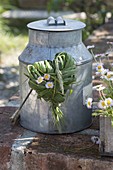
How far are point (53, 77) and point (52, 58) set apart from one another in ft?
0.37

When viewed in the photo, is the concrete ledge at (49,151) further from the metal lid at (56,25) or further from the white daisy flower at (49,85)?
the metal lid at (56,25)

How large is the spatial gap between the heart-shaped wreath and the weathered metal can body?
0.06 m

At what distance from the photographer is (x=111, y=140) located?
144 centimetres

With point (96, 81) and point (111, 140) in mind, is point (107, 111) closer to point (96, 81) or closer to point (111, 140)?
point (111, 140)

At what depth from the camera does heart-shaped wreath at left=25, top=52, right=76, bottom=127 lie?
148 centimetres

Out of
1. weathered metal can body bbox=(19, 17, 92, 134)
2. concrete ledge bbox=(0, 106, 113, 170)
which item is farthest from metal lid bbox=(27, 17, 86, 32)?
concrete ledge bbox=(0, 106, 113, 170)

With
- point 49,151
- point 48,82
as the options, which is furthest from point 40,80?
point 49,151

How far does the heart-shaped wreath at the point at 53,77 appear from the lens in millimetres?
1477

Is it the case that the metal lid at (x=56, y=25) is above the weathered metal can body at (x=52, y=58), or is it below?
above

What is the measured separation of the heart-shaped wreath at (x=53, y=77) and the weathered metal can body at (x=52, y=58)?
0.06 meters

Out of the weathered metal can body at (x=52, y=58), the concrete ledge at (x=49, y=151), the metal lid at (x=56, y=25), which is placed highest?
the metal lid at (x=56, y=25)

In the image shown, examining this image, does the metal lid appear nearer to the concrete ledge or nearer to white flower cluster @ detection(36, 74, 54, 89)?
white flower cluster @ detection(36, 74, 54, 89)

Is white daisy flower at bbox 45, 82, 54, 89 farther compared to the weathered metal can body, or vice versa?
the weathered metal can body

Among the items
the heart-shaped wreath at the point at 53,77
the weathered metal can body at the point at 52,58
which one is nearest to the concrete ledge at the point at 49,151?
the weathered metal can body at the point at 52,58
